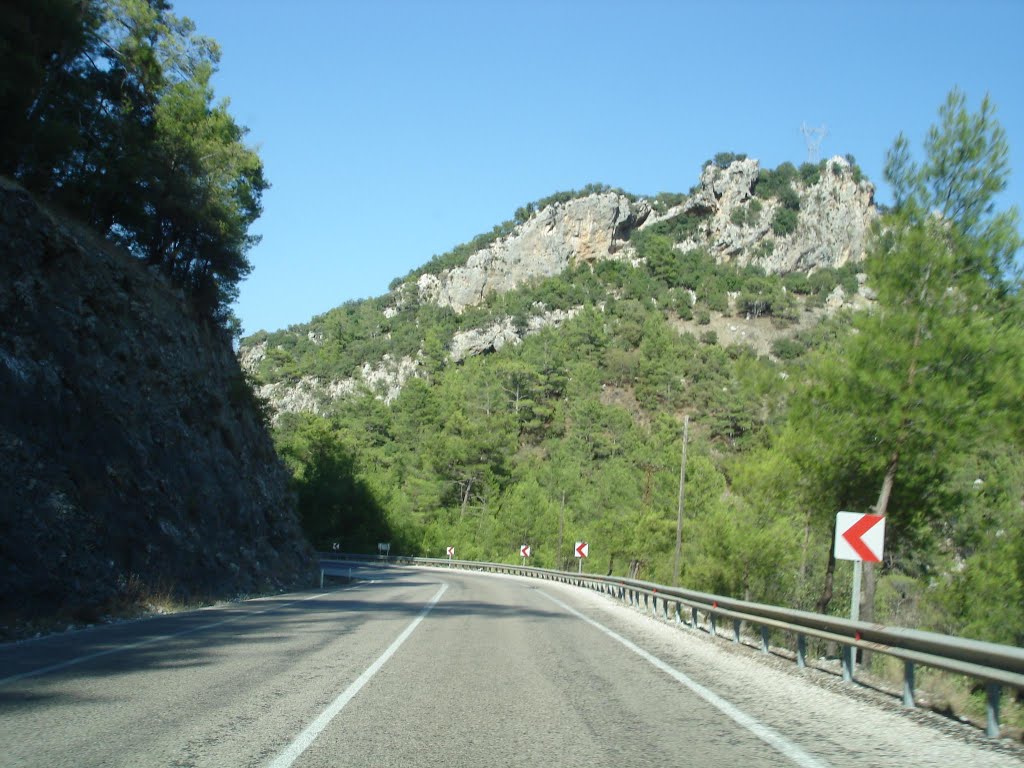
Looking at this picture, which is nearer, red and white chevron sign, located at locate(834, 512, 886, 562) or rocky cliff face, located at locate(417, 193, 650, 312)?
red and white chevron sign, located at locate(834, 512, 886, 562)

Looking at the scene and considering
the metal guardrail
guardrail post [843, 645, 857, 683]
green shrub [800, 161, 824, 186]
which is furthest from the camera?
green shrub [800, 161, 824, 186]

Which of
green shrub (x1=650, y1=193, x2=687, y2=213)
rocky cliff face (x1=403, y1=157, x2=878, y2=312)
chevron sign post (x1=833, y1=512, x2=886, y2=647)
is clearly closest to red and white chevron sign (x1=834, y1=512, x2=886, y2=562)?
chevron sign post (x1=833, y1=512, x2=886, y2=647)

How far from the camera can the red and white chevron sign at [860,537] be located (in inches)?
450

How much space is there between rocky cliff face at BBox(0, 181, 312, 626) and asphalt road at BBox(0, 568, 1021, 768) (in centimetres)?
355

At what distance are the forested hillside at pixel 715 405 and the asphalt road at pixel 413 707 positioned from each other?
7.12m

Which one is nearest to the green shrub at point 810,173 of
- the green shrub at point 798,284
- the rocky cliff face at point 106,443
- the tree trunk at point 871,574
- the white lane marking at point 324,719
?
the green shrub at point 798,284

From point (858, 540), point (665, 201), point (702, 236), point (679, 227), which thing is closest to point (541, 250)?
point (679, 227)

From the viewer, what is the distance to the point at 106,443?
21375mm

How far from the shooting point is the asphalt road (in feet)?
19.3

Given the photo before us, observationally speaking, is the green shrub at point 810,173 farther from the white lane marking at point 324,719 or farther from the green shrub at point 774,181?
the white lane marking at point 324,719

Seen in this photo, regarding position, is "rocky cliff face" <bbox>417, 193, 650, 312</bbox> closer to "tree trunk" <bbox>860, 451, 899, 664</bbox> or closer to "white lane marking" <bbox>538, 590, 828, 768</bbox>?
"tree trunk" <bbox>860, 451, 899, 664</bbox>

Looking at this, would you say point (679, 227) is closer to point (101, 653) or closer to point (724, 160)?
point (724, 160)

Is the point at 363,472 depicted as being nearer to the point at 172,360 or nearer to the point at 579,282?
the point at 172,360

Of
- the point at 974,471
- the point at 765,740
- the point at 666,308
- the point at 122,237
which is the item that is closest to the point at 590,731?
the point at 765,740
